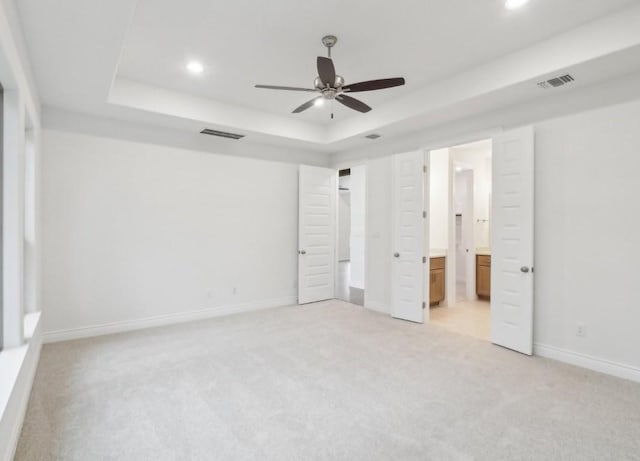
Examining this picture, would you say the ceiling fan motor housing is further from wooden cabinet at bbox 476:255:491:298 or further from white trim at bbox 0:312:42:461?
wooden cabinet at bbox 476:255:491:298

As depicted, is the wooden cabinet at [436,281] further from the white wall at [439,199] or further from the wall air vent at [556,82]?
the wall air vent at [556,82]

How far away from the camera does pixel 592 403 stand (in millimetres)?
2619

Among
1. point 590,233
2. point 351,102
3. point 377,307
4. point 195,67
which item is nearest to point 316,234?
point 377,307

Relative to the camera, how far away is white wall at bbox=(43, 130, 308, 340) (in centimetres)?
399

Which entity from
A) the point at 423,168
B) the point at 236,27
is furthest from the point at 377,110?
the point at 236,27

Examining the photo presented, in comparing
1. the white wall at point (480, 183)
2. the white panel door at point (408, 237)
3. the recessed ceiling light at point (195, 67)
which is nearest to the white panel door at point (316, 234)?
the white panel door at point (408, 237)

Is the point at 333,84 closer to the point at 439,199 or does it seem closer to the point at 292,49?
the point at 292,49

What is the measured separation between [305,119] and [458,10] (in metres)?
2.91

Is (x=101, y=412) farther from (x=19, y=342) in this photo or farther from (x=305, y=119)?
(x=305, y=119)

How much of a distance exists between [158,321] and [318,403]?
2.90 meters

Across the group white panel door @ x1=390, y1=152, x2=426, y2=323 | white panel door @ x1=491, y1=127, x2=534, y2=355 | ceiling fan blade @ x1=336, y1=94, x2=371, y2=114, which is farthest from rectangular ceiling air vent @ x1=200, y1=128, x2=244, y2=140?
white panel door @ x1=491, y1=127, x2=534, y2=355

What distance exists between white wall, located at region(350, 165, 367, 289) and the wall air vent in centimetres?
416

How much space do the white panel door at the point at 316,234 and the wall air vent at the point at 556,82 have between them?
3474 mm

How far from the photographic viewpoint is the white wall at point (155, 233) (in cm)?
399
